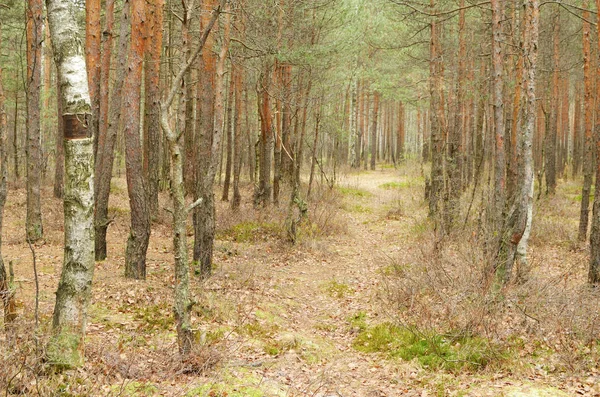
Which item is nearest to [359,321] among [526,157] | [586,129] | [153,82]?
[526,157]

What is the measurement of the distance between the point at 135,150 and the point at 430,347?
5.54 meters

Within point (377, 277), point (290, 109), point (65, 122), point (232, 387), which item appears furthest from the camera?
point (290, 109)

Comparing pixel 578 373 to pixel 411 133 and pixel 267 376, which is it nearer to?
pixel 267 376

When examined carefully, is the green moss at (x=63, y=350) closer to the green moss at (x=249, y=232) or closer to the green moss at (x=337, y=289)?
the green moss at (x=337, y=289)

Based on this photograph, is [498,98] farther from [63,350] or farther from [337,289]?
[63,350]

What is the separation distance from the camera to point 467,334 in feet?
20.5

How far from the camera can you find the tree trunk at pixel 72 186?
395 centimetres

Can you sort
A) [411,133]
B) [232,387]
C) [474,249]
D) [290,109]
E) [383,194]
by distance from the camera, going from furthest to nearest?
[411,133] → [383,194] → [290,109] → [474,249] → [232,387]

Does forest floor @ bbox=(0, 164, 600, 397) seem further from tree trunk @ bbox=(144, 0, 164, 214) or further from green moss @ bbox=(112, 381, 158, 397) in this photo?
tree trunk @ bbox=(144, 0, 164, 214)

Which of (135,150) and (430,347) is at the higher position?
(135,150)

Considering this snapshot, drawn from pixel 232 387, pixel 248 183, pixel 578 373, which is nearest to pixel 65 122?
pixel 232 387

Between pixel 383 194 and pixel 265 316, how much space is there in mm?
15131

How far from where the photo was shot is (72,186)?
399 cm

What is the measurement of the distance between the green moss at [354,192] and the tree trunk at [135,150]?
41.8 ft
